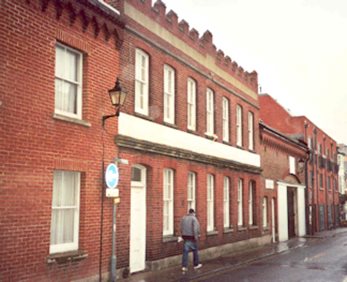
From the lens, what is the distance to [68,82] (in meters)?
12.1

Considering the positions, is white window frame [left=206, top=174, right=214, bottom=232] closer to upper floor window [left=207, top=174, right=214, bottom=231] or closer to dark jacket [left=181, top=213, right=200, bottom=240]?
upper floor window [left=207, top=174, right=214, bottom=231]

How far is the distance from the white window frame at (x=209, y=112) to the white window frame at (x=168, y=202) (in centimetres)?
385

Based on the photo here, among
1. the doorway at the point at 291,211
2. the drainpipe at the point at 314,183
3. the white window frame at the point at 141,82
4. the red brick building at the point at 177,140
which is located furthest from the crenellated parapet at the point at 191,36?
the drainpipe at the point at 314,183

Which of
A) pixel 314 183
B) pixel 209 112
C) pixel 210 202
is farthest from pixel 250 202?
pixel 314 183

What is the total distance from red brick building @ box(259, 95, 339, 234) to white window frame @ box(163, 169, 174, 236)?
21.6m

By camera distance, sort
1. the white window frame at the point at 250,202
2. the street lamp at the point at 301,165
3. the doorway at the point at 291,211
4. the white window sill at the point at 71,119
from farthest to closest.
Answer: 1. the street lamp at the point at 301,165
2. the doorway at the point at 291,211
3. the white window frame at the point at 250,202
4. the white window sill at the point at 71,119

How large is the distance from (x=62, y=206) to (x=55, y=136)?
1714 millimetres

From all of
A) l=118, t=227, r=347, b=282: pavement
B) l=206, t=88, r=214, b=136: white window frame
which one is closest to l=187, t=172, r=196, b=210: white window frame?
l=118, t=227, r=347, b=282: pavement

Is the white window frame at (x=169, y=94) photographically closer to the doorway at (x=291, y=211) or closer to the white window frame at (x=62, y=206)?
the white window frame at (x=62, y=206)

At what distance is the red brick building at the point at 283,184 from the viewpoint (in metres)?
27.3

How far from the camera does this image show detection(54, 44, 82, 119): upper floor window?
1176 cm

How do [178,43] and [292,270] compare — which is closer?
[292,270]

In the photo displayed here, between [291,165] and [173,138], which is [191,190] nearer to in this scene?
[173,138]

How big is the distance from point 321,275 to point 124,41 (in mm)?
9118
